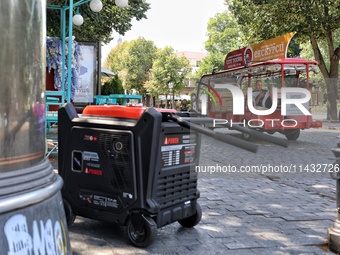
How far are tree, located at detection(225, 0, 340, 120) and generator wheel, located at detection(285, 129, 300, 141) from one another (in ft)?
27.0

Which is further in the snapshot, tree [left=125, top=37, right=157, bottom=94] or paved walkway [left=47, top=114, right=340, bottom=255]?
tree [left=125, top=37, right=157, bottom=94]

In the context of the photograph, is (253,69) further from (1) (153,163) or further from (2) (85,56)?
(1) (153,163)

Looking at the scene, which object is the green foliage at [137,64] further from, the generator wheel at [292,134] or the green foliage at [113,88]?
the generator wheel at [292,134]

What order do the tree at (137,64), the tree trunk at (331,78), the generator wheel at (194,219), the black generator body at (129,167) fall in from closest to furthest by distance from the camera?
the black generator body at (129,167), the generator wheel at (194,219), the tree trunk at (331,78), the tree at (137,64)

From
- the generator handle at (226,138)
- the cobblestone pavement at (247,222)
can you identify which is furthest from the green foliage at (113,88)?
the generator handle at (226,138)

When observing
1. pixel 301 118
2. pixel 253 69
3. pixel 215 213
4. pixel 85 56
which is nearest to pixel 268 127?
pixel 301 118

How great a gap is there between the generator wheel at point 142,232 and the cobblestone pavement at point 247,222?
7 cm

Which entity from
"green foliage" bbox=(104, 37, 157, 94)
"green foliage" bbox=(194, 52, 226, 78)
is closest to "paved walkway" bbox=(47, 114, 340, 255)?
"green foliage" bbox=(194, 52, 226, 78)

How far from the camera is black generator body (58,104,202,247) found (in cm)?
346

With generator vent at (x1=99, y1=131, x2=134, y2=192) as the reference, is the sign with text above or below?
above

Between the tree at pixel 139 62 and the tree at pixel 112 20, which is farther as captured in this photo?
the tree at pixel 139 62

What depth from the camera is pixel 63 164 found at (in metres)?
3.92

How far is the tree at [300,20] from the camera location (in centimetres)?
2092

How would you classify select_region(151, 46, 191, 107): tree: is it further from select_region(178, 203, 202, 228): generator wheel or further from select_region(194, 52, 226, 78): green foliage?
select_region(178, 203, 202, 228): generator wheel
